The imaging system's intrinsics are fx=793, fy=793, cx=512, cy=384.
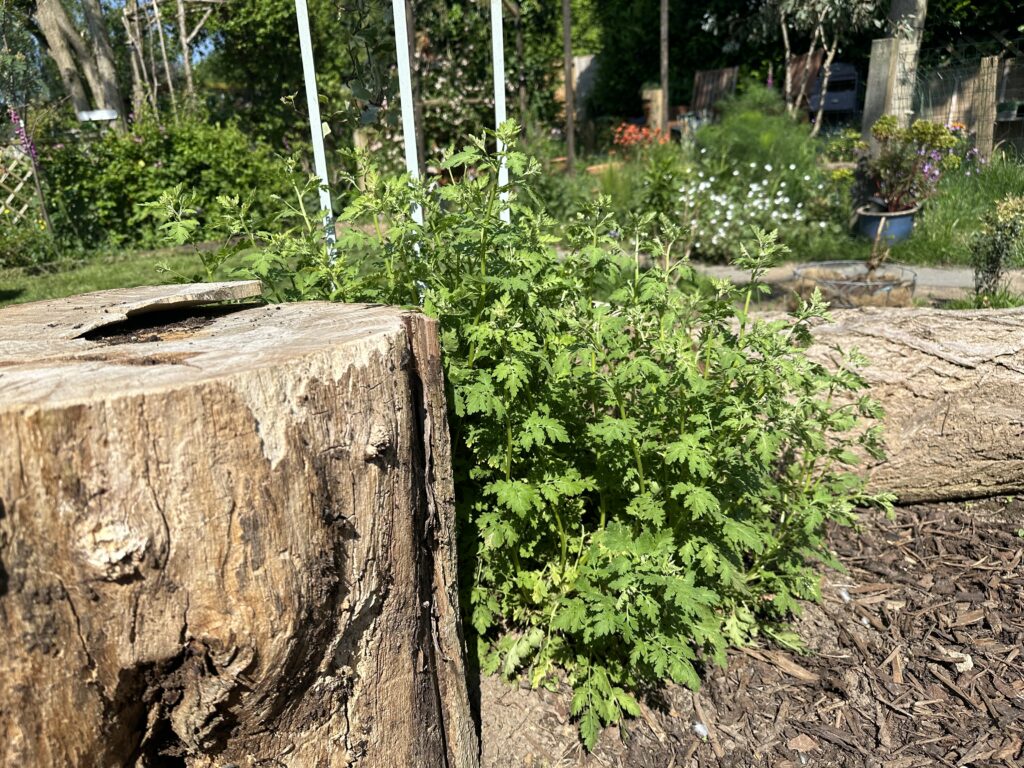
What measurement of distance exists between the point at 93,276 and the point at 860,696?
707 centimetres

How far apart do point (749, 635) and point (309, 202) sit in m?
3.56

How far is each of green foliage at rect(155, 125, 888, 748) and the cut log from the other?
78 cm

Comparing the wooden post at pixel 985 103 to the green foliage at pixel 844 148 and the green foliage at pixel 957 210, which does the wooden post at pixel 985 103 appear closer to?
the green foliage at pixel 957 210

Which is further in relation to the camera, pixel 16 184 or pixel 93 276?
pixel 16 184

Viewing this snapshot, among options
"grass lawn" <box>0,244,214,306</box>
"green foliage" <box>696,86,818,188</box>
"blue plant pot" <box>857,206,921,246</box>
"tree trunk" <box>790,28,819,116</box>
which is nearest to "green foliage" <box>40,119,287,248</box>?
"grass lawn" <box>0,244,214,306</box>

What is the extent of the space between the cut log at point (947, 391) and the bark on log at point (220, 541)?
2041 millimetres

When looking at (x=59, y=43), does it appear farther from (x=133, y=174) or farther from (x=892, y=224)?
(x=892, y=224)

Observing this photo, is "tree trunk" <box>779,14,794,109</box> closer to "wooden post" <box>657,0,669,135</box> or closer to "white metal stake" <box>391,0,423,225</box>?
"wooden post" <box>657,0,669,135</box>

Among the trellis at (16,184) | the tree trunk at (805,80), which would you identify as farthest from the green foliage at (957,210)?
the trellis at (16,184)

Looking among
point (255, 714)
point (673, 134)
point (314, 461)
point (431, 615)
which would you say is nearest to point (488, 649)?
→ point (431, 615)

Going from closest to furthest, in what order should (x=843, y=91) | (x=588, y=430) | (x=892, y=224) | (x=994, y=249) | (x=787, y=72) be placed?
(x=588, y=430), (x=994, y=249), (x=892, y=224), (x=787, y=72), (x=843, y=91)

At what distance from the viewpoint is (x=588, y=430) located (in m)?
2.15

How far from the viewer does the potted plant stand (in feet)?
24.1

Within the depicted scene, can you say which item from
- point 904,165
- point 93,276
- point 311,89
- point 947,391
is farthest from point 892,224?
point 93,276
